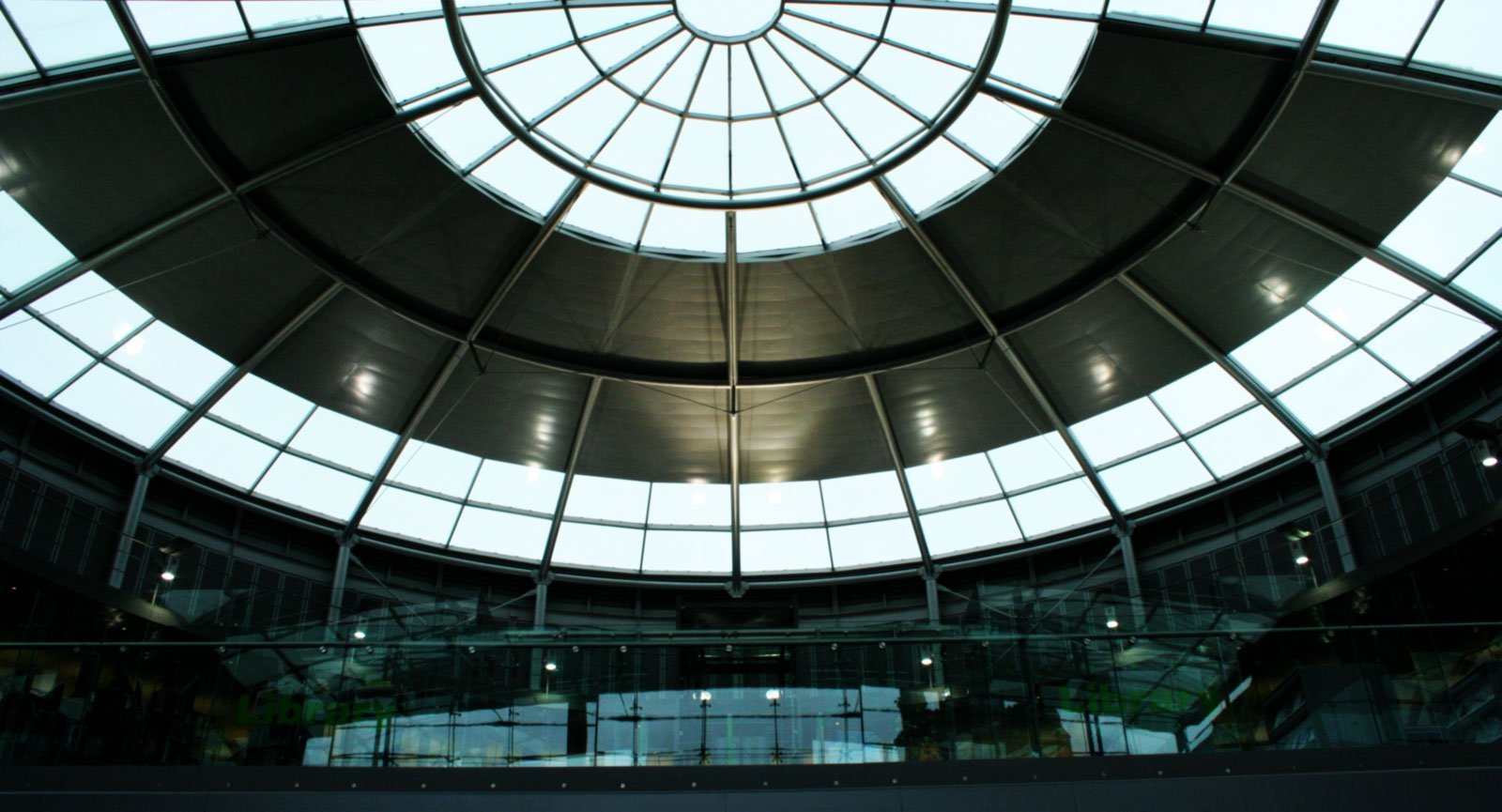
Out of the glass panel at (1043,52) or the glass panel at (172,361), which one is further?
the glass panel at (172,361)

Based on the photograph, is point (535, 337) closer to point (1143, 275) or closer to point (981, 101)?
point (981, 101)

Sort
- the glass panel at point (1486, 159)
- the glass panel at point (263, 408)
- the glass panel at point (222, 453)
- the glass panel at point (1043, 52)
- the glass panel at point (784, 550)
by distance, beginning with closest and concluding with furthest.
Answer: the glass panel at point (1043, 52) < the glass panel at point (1486, 159) < the glass panel at point (263, 408) < the glass panel at point (222, 453) < the glass panel at point (784, 550)

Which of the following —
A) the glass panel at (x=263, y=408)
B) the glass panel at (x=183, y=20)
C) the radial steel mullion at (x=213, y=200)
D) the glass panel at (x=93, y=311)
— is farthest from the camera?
the glass panel at (x=263, y=408)

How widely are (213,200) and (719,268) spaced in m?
11.5

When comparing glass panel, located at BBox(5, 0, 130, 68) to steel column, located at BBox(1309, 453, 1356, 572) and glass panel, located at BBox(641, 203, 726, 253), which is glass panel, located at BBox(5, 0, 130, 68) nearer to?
glass panel, located at BBox(641, 203, 726, 253)

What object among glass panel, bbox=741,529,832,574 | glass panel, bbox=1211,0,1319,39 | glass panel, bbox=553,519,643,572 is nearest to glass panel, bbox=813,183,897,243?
glass panel, bbox=1211,0,1319,39

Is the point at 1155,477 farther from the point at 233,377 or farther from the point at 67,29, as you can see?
the point at 67,29

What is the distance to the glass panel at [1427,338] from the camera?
25141mm

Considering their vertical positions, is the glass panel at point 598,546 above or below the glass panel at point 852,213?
below

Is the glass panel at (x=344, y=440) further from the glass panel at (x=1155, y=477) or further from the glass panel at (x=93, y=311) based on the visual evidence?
the glass panel at (x=1155, y=477)

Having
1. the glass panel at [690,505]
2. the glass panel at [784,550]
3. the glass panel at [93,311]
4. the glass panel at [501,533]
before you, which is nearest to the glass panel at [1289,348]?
the glass panel at [784,550]

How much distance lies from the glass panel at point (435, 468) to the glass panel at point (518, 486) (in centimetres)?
40

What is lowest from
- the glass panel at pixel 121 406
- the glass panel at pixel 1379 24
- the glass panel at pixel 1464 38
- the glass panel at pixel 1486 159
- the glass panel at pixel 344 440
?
the glass panel at pixel 121 406

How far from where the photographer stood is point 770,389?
30438mm
